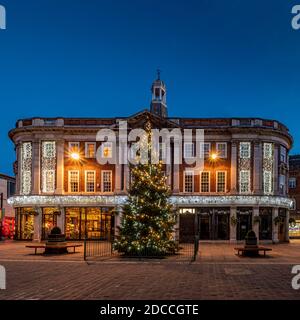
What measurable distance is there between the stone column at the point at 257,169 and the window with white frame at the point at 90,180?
14.8 m

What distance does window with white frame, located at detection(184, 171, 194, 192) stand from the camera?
4366cm

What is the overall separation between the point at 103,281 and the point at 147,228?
9.94m

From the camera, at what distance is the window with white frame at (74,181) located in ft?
145

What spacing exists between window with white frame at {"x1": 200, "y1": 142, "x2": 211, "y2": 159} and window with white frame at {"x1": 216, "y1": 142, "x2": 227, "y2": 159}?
33.0 inches

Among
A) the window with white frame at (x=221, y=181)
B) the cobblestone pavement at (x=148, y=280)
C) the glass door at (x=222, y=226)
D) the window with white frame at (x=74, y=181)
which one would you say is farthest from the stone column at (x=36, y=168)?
the cobblestone pavement at (x=148, y=280)

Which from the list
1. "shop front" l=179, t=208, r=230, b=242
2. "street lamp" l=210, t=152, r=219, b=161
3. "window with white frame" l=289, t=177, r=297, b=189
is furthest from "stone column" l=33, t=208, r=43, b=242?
"window with white frame" l=289, t=177, r=297, b=189

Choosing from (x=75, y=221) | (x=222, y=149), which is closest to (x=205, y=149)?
(x=222, y=149)

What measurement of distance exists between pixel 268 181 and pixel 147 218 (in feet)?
70.2

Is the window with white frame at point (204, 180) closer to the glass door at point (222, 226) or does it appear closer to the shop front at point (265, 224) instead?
the glass door at point (222, 226)

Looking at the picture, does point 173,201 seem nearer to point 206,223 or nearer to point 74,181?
point 206,223

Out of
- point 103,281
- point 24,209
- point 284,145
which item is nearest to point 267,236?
point 284,145

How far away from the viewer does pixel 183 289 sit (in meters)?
14.0

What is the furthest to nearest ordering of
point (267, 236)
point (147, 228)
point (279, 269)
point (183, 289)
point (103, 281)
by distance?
point (267, 236) < point (147, 228) < point (279, 269) < point (103, 281) < point (183, 289)
